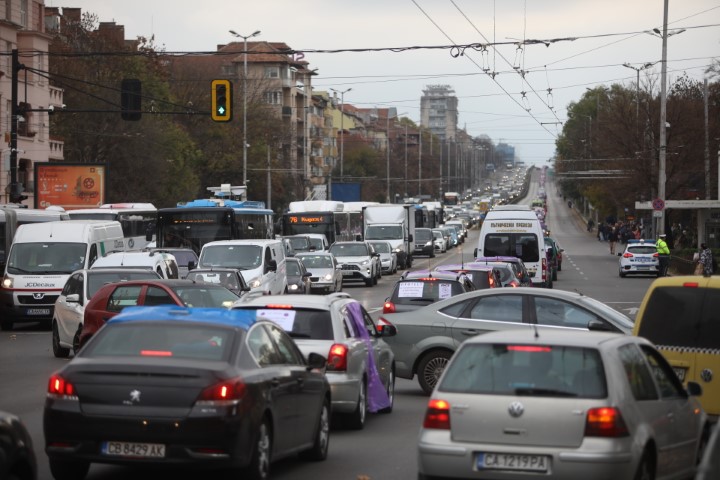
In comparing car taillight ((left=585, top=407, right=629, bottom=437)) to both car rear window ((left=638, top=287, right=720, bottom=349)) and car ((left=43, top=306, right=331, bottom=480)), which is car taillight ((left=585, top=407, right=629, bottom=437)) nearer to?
car ((left=43, top=306, right=331, bottom=480))

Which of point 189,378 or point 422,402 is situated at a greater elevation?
point 189,378

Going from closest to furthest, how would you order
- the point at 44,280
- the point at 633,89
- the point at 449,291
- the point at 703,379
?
the point at 703,379 → the point at 449,291 → the point at 44,280 → the point at 633,89

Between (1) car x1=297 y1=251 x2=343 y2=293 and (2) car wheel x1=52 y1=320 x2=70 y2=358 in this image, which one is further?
(1) car x1=297 y1=251 x2=343 y2=293

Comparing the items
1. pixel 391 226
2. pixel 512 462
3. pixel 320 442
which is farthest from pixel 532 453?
pixel 391 226

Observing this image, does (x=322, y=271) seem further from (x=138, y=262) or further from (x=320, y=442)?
(x=320, y=442)

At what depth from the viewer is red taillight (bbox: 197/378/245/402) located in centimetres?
895

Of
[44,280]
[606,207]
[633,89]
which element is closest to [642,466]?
[44,280]

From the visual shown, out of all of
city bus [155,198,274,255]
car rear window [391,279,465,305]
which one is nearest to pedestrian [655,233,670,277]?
city bus [155,198,274,255]

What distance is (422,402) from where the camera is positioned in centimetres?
1620

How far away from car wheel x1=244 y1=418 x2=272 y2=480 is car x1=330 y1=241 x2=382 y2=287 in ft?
130

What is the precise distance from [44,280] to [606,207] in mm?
89515

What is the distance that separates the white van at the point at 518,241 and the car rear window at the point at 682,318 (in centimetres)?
2853

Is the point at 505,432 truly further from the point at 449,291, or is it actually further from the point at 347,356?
the point at 449,291

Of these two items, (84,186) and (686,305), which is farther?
(84,186)
